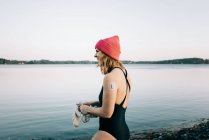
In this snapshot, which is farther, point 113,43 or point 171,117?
point 171,117

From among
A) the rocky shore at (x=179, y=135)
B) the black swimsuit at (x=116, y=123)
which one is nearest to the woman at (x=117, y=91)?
the black swimsuit at (x=116, y=123)

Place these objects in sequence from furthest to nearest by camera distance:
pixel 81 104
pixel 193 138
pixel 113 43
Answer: pixel 193 138 < pixel 81 104 < pixel 113 43

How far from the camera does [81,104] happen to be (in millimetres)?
4324

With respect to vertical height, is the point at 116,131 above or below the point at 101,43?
below

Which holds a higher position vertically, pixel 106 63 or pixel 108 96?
pixel 106 63

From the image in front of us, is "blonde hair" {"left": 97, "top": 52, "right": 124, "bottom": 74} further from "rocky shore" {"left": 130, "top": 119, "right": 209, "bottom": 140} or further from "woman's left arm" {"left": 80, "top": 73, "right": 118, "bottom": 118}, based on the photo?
"rocky shore" {"left": 130, "top": 119, "right": 209, "bottom": 140}

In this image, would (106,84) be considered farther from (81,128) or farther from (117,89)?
(81,128)

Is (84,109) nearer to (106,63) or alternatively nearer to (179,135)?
(106,63)

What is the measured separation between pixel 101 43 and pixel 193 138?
548 inches

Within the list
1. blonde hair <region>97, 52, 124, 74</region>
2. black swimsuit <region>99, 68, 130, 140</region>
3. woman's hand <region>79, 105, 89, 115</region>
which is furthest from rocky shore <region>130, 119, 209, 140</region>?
blonde hair <region>97, 52, 124, 74</region>

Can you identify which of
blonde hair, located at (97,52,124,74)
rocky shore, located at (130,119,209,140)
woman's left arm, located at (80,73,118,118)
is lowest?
rocky shore, located at (130,119,209,140)

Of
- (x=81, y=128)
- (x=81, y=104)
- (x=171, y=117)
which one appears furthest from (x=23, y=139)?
(x=81, y=104)

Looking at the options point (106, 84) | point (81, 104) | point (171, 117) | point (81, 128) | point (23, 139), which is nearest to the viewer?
point (106, 84)

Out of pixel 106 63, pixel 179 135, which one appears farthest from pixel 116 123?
pixel 179 135
